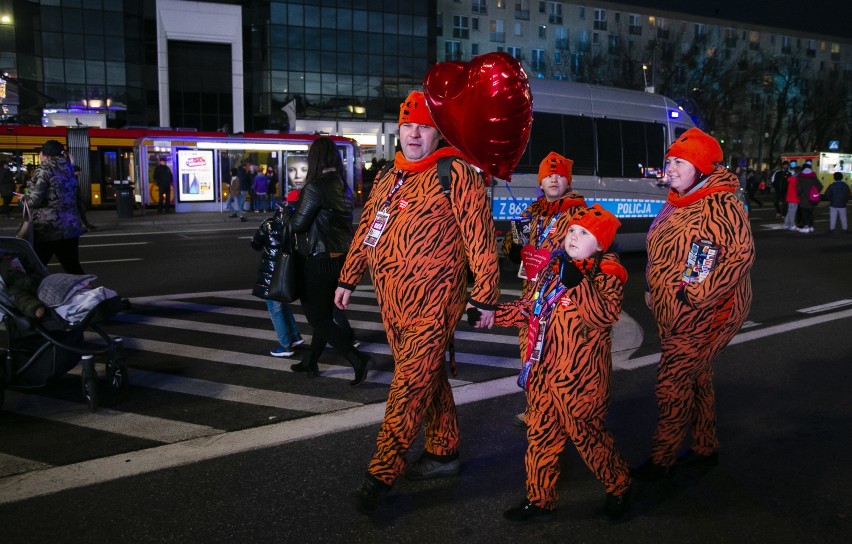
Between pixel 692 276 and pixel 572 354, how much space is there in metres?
0.83

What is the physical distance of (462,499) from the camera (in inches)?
144

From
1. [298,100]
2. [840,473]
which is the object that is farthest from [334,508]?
[298,100]

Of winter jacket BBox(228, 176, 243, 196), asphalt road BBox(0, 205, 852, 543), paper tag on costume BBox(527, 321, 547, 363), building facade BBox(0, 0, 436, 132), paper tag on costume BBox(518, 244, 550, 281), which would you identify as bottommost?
asphalt road BBox(0, 205, 852, 543)

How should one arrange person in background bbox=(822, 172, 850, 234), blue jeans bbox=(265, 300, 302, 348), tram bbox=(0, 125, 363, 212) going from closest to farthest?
blue jeans bbox=(265, 300, 302, 348)
person in background bbox=(822, 172, 850, 234)
tram bbox=(0, 125, 363, 212)

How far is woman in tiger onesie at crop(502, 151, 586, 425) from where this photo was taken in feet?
13.1

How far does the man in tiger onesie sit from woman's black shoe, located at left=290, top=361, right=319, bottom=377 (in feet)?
7.95

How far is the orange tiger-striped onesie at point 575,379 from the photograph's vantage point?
306 cm

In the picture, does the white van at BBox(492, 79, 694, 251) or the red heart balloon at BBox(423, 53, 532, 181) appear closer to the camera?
the red heart balloon at BBox(423, 53, 532, 181)

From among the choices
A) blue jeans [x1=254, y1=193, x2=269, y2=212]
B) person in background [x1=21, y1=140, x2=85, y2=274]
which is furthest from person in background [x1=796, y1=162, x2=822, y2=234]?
person in background [x1=21, y1=140, x2=85, y2=274]

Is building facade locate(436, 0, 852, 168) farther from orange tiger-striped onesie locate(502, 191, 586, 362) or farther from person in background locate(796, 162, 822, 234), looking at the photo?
orange tiger-striped onesie locate(502, 191, 586, 362)

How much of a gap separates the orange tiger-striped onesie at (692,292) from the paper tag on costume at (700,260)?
0.07 ft

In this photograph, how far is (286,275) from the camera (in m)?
5.52

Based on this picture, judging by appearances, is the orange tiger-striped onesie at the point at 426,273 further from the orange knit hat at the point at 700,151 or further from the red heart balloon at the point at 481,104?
the orange knit hat at the point at 700,151

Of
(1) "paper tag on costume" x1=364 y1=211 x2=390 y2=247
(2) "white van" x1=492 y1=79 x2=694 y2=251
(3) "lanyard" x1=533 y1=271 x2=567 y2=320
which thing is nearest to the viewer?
(3) "lanyard" x1=533 y1=271 x2=567 y2=320
